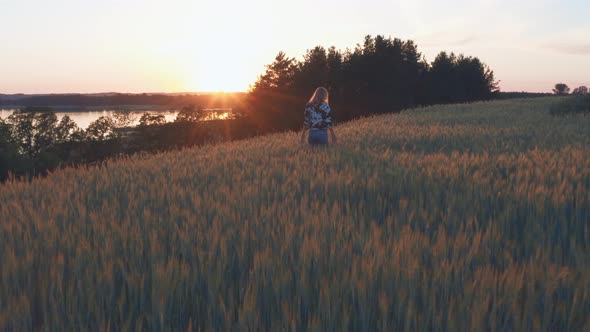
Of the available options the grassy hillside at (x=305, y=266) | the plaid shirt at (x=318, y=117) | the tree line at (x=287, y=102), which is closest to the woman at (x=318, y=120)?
the plaid shirt at (x=318, y=117)

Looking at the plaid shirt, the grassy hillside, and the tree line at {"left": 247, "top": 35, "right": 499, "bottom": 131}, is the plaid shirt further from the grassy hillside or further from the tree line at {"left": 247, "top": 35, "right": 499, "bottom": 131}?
the tree line at {"left": 247, "top": 35, "right": 499, "bottom": 131}

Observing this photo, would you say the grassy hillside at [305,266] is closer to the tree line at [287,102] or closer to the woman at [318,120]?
the woman at [318,120]

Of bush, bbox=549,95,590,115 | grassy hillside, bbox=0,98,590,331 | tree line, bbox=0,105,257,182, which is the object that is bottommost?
tree line, bbox=0,105,257,182

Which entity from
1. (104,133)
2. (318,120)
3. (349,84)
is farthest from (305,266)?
(104,133)

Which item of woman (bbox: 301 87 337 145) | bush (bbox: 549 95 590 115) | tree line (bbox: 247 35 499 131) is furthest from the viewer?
tree line (bbox: 247 35 499 131)

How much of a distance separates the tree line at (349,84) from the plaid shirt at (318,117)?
5582 centimetres

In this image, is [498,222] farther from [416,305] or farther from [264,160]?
[264,160]

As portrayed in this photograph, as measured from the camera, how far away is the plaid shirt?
39.1 ft

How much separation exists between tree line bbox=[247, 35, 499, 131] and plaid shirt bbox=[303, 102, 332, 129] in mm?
55821

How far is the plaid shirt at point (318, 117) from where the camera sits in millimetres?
11922

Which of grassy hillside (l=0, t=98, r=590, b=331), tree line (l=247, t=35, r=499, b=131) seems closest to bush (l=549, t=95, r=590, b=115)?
grassy hillside (l=0, t=98, r=590, b=331)

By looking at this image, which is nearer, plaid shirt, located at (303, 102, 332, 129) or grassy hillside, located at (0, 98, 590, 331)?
grassy hillside, located at (0, 98, 590, 331)

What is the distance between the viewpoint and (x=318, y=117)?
11969mm

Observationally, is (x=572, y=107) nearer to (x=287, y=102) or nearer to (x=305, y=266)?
(x=305, y=266)
